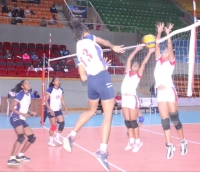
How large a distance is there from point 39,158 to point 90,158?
847mm

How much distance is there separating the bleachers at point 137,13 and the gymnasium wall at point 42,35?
75 cm

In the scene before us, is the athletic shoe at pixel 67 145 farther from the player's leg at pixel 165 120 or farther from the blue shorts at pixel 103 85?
the player's leg at pixel 165 120

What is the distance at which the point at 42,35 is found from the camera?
18469 mm

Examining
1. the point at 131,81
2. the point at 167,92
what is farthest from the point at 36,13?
the point at 167,92

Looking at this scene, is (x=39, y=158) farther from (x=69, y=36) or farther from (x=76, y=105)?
(x=69, y=36)

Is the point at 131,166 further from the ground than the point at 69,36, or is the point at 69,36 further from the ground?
the point at 69,36

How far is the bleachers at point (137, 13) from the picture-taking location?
67.8 feet

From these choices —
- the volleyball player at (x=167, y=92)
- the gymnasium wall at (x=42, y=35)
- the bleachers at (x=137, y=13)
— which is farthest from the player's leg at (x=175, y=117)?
the bleachers at (x=137, y=13)

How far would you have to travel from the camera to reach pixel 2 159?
17.8 feet

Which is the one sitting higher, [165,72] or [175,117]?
[165,72]

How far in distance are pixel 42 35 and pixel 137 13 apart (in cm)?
712

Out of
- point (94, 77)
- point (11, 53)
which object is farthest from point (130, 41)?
point (94, 77)

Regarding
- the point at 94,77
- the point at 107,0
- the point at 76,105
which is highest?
the point at 107,0

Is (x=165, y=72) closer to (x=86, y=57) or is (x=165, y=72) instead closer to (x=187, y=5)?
(x=86, y=57)
